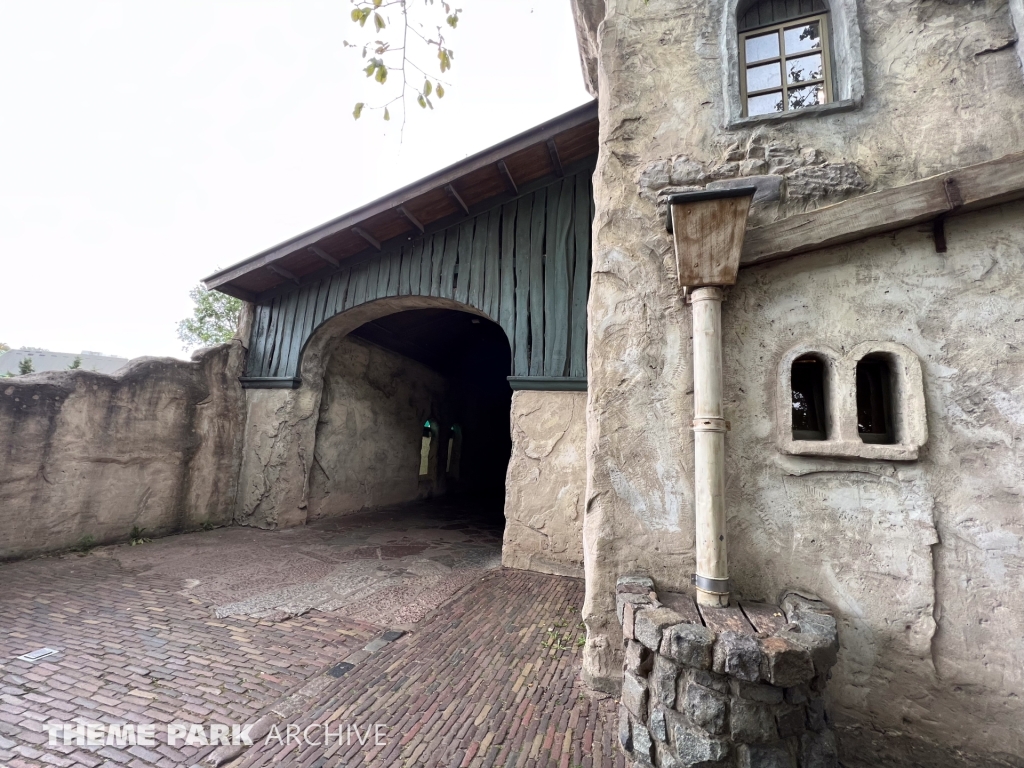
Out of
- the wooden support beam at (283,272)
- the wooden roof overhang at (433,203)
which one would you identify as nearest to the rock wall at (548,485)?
the wooden roof overhang at (433,203)

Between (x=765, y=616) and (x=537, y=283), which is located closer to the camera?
(x=765, y=616)

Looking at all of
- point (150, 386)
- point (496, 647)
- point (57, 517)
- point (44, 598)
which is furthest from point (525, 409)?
point (57, 517)

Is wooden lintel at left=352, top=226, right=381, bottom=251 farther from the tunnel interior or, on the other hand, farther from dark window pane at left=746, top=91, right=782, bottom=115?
dark window pane at left=746, top=91, right=782, bottom=115

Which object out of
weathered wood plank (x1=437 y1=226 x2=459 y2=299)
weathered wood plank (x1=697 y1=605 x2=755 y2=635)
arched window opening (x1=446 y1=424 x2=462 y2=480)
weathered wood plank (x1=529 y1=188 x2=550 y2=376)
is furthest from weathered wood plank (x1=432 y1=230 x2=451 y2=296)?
arched window opening (x1=446 y1=424 x2=462 y2=480)

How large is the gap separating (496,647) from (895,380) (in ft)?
10.2

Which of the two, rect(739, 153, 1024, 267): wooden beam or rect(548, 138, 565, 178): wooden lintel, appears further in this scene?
rect(548, 138, 565, 178): wooden lintel

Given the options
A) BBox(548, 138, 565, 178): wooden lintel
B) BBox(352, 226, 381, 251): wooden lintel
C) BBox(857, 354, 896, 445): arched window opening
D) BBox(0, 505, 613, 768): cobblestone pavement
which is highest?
BBox(548, 138, 565, 178): wooden lintel

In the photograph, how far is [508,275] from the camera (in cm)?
557

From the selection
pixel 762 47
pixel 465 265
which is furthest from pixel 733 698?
pixel 465 265

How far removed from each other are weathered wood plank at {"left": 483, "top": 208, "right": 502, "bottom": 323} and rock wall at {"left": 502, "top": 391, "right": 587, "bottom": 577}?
140cm

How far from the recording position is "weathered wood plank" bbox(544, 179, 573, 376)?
5055 mm

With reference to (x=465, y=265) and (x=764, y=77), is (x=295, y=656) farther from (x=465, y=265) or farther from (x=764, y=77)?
(x=764, y=77)

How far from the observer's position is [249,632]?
326 cm

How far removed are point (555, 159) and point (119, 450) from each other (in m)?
6.74
